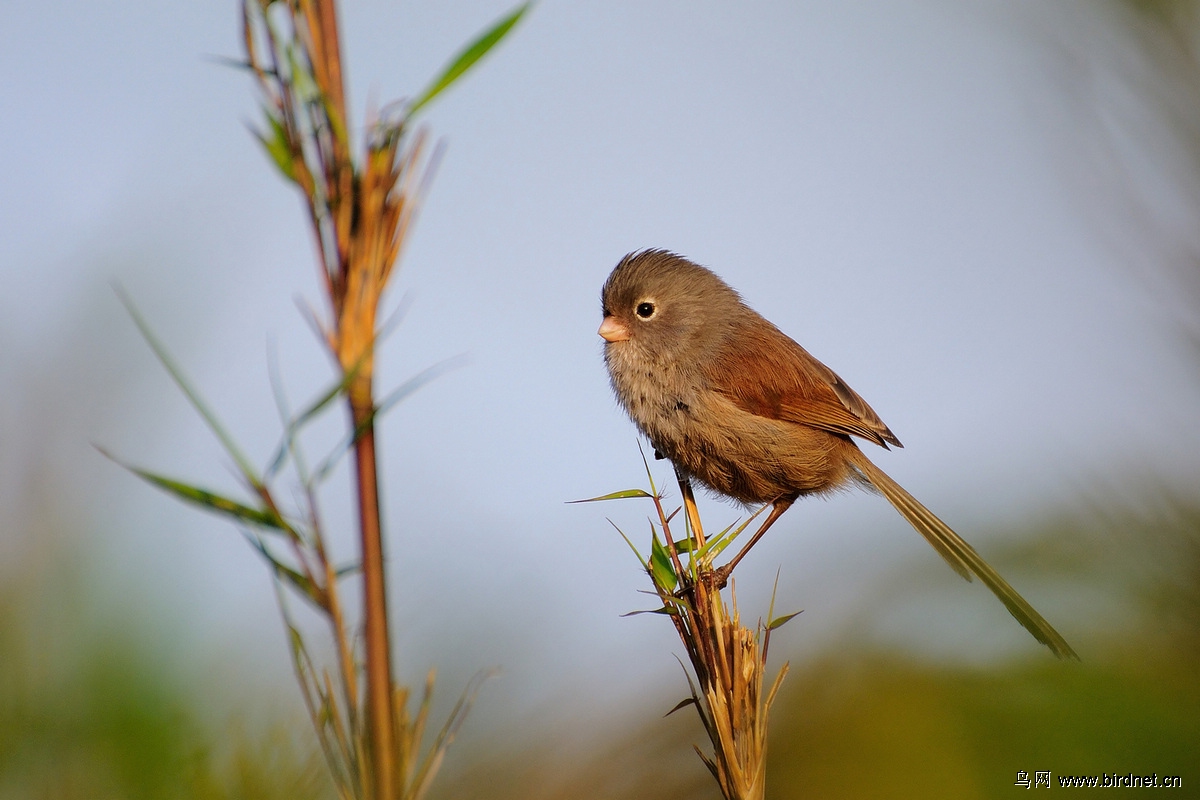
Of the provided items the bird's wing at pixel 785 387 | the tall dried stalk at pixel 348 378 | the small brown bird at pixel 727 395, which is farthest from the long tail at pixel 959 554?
the tall dried stalk at pixel 348 378

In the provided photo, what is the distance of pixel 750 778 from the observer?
1.13m

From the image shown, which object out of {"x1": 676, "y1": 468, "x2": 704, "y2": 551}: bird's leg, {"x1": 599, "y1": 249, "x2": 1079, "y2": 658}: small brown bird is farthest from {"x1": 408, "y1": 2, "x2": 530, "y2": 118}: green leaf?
{"x1": 599, "y1": 249, "x2": 1079, "y2": 658}: small brown bird

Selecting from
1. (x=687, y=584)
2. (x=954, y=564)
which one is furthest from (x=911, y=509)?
(x=687, y=584)

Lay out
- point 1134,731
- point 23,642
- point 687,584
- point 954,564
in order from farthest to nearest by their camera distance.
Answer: point 954,564, point 687,584, point 1134,731, point 23,642

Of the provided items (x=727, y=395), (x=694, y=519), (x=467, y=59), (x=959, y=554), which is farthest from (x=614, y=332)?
(x=467, y=59)

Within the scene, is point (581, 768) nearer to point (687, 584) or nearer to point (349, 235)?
point (687, 584)

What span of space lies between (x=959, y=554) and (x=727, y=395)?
1.41 meters

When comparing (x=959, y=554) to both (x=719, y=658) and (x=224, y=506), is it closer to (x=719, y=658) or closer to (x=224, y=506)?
(x=719, y=658)

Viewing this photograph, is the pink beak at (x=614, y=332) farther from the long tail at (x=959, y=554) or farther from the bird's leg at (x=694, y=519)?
the bird's leg at (x=694, y=519)

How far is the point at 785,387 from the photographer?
411 centimetres

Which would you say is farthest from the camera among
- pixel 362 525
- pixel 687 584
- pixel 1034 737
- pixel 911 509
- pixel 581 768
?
pixel 911 509

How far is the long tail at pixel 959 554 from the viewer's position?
4.70 feet

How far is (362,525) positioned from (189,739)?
0.21 meters

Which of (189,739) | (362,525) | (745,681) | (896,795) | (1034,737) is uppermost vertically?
(362,525)
